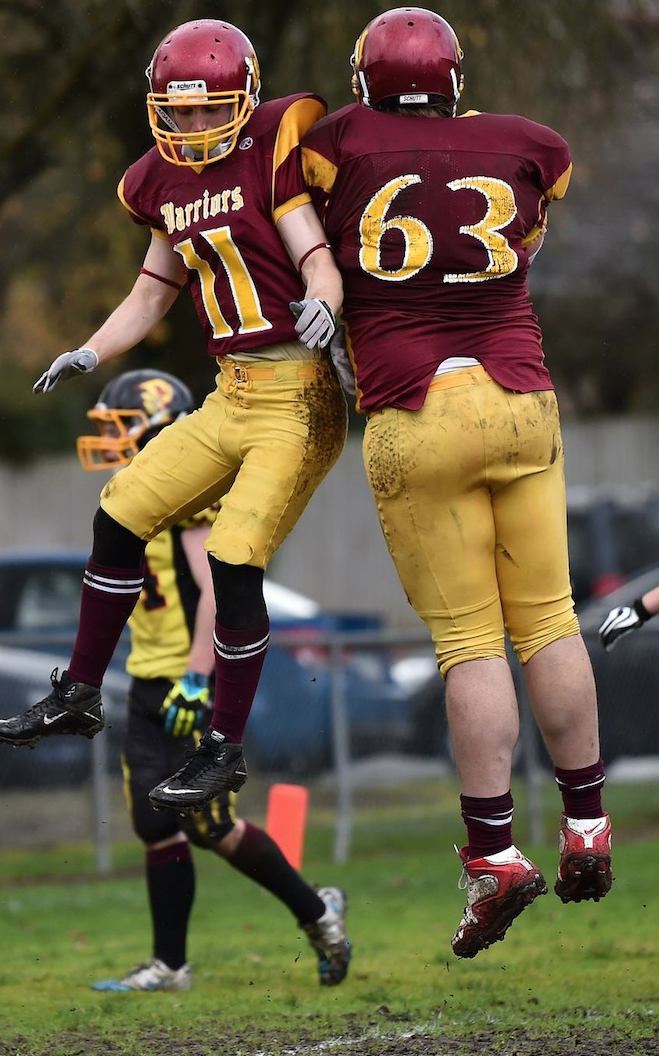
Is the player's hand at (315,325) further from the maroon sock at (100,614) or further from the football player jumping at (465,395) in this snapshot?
the maroon sock at (100,614)

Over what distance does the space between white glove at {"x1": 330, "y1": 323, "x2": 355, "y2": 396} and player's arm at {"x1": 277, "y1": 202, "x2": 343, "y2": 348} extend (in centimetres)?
20

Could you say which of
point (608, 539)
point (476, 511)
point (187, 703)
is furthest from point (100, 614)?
point (608, 539)

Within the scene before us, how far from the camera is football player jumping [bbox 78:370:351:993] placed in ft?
21.9

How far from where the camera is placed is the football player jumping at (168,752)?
6.68m

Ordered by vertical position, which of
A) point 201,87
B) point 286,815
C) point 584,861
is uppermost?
point 201,87

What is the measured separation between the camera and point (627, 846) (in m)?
10.8

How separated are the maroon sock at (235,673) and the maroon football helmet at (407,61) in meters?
1.63

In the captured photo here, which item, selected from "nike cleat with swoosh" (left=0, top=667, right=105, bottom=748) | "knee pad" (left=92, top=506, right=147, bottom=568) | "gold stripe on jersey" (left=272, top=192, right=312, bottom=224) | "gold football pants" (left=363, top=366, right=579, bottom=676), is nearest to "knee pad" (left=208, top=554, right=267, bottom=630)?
"knee pad" (left=92, top=506, right=147, bottom=568)

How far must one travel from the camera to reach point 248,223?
5.02 meters

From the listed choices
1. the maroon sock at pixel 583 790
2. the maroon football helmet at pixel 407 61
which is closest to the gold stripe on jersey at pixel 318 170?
the maroon football helmet at pixel 407 61

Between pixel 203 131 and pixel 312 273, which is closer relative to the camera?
pixel 312 273

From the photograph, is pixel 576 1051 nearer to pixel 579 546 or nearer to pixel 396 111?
pixel 396 111

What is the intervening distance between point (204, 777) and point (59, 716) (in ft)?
1.82

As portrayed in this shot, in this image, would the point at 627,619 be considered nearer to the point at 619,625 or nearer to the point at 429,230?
the point at 619,625
